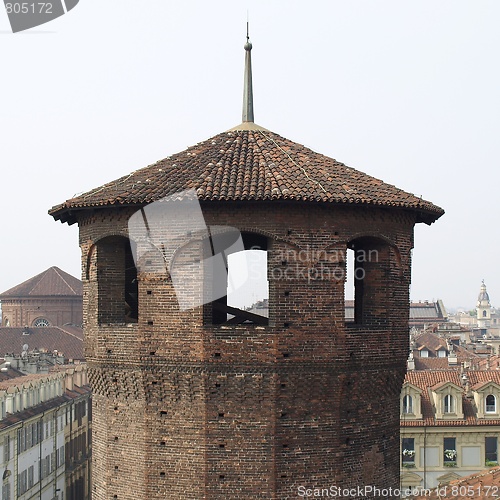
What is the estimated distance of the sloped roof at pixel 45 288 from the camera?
81.8 metres

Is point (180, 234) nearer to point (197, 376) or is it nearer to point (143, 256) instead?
point (143, 256)

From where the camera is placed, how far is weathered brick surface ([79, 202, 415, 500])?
14445mm

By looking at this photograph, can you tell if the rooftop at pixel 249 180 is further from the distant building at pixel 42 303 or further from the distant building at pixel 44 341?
the distant building at pixel 42 303

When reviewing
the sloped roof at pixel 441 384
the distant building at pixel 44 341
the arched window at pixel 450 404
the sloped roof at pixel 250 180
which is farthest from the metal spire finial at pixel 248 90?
the distant building at pixel 44 341

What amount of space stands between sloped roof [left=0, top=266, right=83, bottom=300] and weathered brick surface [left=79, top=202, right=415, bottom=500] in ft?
223

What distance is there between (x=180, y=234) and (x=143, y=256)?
0.73 metres

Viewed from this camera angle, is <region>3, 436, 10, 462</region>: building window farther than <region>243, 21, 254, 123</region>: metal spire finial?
Yes

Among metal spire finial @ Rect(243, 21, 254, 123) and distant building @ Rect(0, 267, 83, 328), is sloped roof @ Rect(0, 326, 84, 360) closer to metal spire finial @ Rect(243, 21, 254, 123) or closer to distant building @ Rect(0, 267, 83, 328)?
distant building @ Rect(0, 267, 83, 328)

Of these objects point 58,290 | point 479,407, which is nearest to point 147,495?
point 479,407

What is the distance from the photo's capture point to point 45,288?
269ft

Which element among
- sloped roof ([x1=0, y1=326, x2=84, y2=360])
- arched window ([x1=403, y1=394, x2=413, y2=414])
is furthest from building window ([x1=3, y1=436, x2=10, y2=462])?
sloped roof ([x1=0, y1=326, x2=84, y2=360])

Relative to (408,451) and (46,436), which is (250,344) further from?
(46,436)

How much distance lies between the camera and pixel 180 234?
1473 centimetres

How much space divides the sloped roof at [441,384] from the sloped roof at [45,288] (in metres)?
39.9
